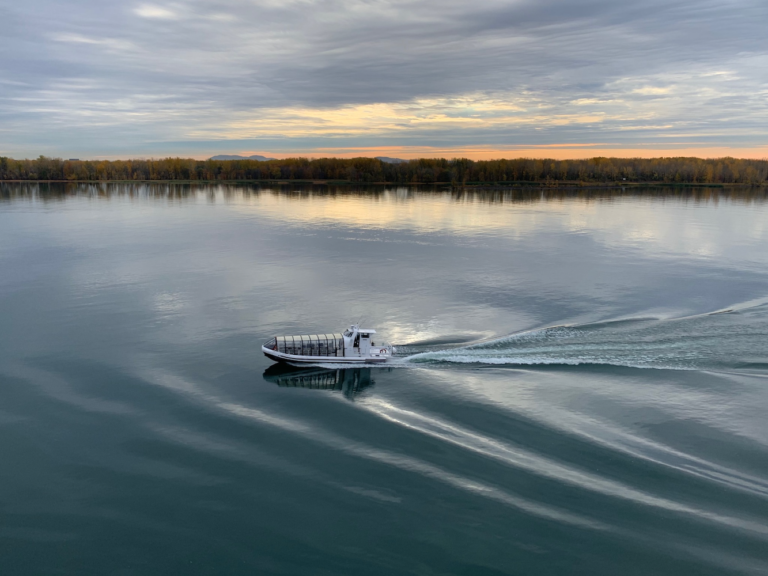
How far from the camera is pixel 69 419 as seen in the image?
30.9 metres

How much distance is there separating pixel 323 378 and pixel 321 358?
1550 mm

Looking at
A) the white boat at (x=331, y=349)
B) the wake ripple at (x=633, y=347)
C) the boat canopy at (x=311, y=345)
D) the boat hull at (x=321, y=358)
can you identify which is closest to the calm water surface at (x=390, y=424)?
the wake ripple at (x=633, y=347)

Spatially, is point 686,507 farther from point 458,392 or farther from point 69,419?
point 69,419

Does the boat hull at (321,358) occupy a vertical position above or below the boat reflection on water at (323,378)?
above

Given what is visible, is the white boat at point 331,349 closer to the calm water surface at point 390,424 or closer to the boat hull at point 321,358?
the boat hull at point 321,358

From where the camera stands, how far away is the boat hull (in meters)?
38.6

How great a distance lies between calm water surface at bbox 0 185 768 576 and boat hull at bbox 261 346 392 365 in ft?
2.36

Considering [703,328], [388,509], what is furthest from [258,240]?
[388,509]

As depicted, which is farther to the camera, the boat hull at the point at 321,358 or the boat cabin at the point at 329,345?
the boat cabin at the point at 329,345

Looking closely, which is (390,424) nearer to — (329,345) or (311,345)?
(329,345)

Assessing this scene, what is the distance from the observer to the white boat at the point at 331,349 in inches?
1533

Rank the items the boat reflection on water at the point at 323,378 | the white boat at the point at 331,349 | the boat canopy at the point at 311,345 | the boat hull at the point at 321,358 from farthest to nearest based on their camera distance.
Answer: the boat canopy at the point at 311,345
the white boat at the point at 331,349
the boat hull at the point at 321,358
the boat reflection on water at the point at 323,378

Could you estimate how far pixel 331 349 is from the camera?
39.6 metres

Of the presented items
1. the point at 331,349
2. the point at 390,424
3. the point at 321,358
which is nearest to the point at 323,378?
the point at 321,358
